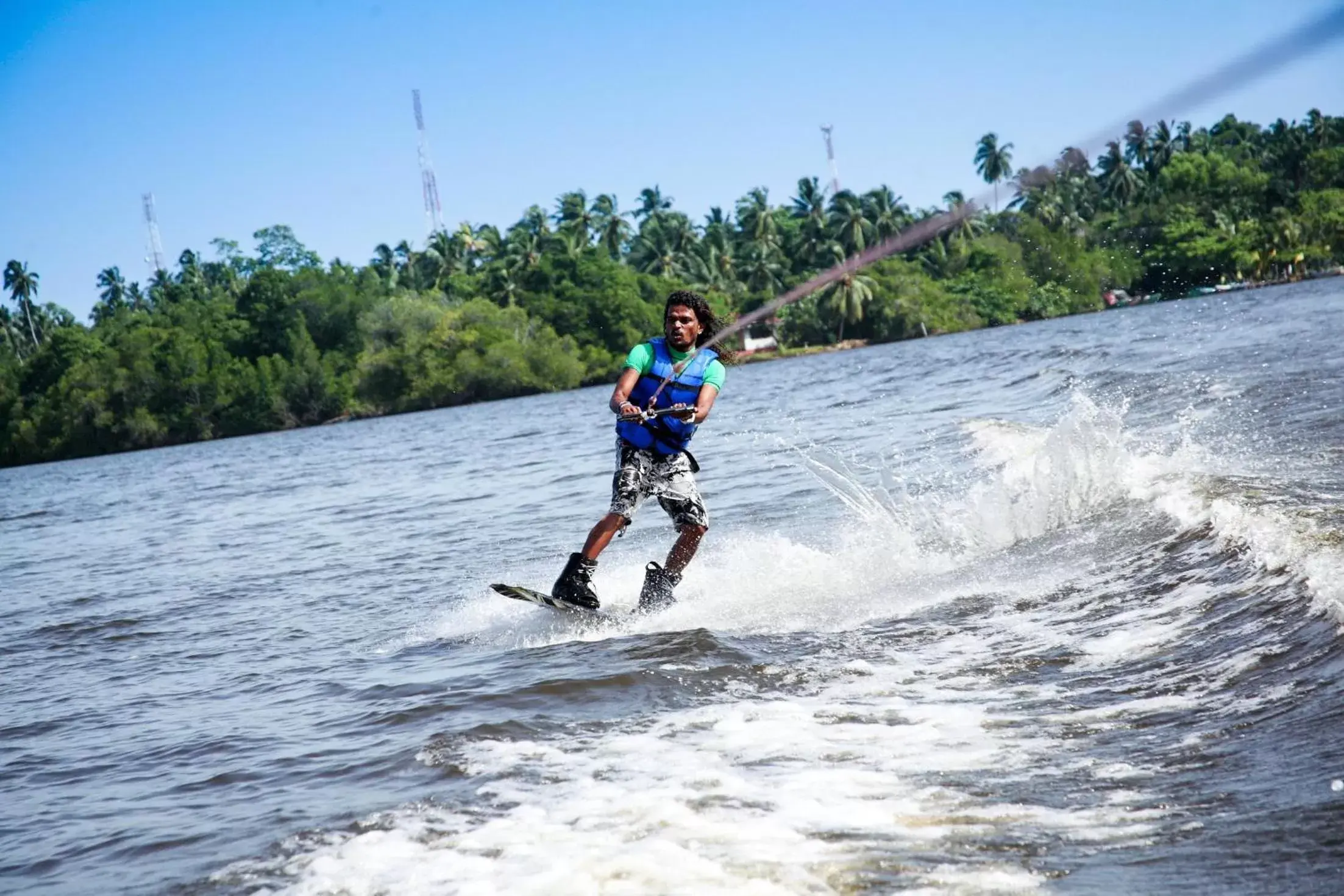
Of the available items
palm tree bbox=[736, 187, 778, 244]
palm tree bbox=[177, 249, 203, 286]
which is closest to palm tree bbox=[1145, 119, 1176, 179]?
palm tree bbox=[736, 187, 778, 244]

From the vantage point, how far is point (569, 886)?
11.7 feet

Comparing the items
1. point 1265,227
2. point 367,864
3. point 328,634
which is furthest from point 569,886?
point 1265,227

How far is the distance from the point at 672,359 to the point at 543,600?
5.14ft

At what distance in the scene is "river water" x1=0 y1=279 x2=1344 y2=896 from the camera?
12.1 feet

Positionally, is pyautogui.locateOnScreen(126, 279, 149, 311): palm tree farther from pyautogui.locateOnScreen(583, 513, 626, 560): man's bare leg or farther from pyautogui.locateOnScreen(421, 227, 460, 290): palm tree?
pyautogui.locateOnScreen(583, 513, 626, 560): man's bare leg

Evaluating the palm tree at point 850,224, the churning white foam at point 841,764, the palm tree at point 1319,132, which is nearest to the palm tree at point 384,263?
the palm tree at point 850,224

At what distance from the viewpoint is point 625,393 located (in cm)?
744

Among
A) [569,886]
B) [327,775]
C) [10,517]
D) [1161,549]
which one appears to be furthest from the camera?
[10,517]

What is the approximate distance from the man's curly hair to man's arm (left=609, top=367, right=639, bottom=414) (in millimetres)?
388

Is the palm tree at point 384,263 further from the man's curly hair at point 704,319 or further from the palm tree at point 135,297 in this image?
the man's curly hair at point 704,319

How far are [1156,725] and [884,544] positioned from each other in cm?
475

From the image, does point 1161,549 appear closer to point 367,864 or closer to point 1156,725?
point 1156,725

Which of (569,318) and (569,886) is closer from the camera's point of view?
(569,886)

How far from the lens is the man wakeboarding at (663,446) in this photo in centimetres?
754
